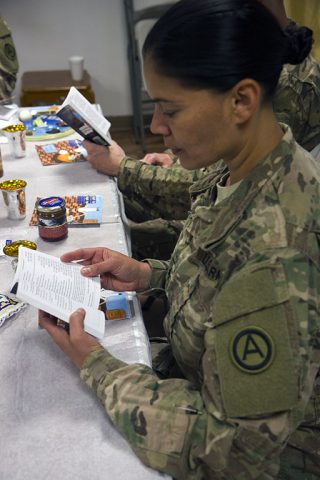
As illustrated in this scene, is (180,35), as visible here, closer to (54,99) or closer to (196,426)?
(196,426)

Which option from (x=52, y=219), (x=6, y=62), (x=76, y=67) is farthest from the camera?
(x=76, y=67)

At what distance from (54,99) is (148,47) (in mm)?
2683

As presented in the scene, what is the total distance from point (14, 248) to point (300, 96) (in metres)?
0.89

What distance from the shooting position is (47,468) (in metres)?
0.75

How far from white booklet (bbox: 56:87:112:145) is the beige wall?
87 centimetres

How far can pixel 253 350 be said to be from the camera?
718 millimetres

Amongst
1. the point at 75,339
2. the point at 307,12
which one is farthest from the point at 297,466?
the point at 307,12

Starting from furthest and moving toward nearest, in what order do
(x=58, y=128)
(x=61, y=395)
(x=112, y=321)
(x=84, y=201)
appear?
(x=58, y=128), (x=84, y=201), (x=112, y=321), (x=61, y=395)

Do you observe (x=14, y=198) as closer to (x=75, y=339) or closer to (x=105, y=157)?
(x=105, y=157)

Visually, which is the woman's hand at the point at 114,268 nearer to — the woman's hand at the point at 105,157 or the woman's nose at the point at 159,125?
the woman's nose at the point at 159,125

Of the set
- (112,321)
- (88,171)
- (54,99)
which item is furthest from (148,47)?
(54,99)

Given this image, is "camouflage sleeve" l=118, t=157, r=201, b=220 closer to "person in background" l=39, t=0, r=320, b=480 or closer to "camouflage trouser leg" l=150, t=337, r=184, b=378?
"camouflage trouser leg" l=150, t=337, r=184, b=378

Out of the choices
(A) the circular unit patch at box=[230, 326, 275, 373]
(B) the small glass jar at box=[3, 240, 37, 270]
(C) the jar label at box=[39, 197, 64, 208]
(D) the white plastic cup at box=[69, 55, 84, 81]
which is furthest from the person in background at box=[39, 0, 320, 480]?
(D) the white plastic cup at box=[69, 55, 84, 81]

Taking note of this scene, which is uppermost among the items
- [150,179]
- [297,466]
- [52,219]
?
[52,219]
